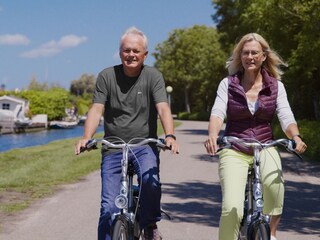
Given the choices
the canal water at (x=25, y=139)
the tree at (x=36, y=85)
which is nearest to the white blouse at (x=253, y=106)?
the canal water at (x=25, y=139)

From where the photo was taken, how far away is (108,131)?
4855 mm

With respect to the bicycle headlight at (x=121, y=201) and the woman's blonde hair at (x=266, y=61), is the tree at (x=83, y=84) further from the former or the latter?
the bicycle headlight at (x=121, y=201)

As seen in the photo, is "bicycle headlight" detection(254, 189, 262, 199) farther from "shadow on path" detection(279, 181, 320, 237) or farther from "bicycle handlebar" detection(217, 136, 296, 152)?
"shadow on path" detection(279, 181, 320, 237)

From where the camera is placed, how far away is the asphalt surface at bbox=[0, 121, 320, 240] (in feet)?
22.6

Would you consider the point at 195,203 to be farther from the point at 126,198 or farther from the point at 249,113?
the point at 126,198

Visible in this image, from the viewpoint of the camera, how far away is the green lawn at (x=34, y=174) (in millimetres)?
9665

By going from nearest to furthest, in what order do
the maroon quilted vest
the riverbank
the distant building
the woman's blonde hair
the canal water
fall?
the maroon quilted vest < the woman's blonde hair < the riverbank < the canal water < the distant building

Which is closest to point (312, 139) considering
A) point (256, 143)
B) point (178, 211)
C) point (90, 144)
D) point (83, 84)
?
point (178, 211)

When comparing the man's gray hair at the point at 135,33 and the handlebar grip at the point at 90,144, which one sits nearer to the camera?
the handlebar grip at the point at 90,144

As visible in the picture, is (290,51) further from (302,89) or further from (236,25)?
(236,25)

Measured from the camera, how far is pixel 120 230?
417cm

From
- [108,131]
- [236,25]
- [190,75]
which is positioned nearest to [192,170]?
[108,131]

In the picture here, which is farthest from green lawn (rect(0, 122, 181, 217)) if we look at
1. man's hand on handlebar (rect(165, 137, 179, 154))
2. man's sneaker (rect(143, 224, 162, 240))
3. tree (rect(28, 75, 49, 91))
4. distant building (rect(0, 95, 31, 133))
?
tree (rect(28, 75, 49, 91))

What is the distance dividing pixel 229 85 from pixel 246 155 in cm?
58
